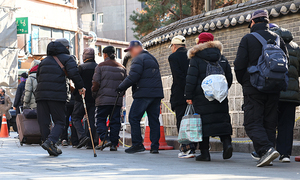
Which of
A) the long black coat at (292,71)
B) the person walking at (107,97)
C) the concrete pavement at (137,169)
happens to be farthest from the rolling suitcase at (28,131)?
the long black coat at (292,71)

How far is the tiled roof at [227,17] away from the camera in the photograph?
1061 cm

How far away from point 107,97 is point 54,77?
61.1 inches

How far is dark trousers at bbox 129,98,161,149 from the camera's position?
28.6 ft

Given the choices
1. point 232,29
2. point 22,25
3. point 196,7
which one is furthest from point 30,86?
point 22,25

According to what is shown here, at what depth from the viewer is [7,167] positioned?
623cm

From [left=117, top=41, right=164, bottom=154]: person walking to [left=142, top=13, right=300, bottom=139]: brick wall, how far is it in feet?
10.1

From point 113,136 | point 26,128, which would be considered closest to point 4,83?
point 26,128

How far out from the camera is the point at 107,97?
9.40 m

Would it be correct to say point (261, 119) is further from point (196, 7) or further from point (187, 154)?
point (196, 7)

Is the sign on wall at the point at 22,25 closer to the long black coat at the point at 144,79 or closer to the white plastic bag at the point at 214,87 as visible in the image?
the long black coat at the point at 144,79

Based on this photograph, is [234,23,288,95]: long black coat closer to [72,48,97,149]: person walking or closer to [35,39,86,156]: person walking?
[35,39,86,156]: person walking

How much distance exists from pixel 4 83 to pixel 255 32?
2707cm

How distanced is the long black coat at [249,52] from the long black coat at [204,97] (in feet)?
1.96

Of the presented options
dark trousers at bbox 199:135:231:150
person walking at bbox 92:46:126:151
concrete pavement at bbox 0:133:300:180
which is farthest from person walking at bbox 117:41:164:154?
dark trousers at bbox 199:135:231:150
